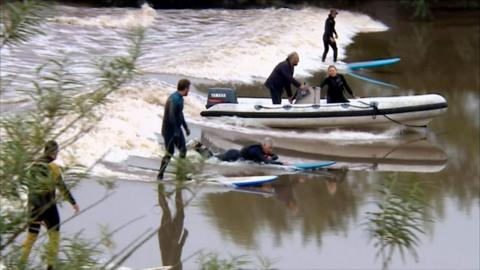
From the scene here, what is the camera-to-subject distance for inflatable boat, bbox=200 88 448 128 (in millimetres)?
16703

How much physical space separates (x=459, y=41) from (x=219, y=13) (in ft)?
28.5

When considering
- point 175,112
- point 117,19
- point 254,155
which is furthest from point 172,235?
point 117,19

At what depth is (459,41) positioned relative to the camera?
30438 mm

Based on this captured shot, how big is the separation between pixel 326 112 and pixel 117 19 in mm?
15733

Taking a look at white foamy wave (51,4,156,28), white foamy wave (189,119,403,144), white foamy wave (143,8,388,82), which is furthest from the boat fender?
white foamy wave (51,4,156,28)

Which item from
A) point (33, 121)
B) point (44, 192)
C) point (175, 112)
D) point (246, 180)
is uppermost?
point (33, 121)

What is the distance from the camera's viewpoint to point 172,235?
11250 millimetres

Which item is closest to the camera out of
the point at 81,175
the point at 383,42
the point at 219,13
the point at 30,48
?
the point at 81,175

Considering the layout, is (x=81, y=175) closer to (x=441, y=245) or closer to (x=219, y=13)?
(x=441, y=245)

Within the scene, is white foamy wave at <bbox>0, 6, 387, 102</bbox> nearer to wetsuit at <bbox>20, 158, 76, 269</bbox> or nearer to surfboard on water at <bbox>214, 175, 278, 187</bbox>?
surfboard on water at <bbox>214, 175, 278, 187</bbox>

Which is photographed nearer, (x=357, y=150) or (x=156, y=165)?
(x=156, y=165)

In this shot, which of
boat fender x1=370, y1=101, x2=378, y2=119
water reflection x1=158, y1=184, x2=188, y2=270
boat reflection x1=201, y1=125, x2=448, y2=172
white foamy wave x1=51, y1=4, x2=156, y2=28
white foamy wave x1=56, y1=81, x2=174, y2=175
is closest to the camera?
water reflection x1=158, y1=184, x2=188, y2=270

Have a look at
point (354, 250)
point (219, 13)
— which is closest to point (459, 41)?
point (219, 13)

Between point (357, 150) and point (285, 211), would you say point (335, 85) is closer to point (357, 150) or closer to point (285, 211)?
point (357, 150)
